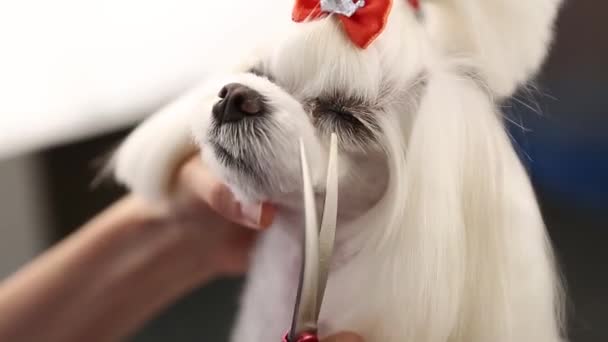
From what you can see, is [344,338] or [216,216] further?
[216,216]

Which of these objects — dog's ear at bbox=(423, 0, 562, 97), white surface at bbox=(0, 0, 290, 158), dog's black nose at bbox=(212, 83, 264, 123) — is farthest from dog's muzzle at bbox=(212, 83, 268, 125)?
white surface at bbox=(0, 0, 290, 158)

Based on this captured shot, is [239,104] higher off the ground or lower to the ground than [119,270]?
higher

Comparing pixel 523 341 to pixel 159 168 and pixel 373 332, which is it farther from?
pixel 159 168

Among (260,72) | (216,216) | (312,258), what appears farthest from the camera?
(216,216)

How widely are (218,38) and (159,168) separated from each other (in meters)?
0.23

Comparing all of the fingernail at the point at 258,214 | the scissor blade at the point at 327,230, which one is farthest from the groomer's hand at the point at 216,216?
the scissor blade at the point at 327,230

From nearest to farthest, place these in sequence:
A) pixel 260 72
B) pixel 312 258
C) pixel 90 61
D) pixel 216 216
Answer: pixel 312 258, pixel 260 72, pixel 216 216, pixel 90 61

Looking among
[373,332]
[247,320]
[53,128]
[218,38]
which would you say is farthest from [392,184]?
[53,128]

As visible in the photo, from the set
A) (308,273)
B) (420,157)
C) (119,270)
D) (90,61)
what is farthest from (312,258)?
(90,61)

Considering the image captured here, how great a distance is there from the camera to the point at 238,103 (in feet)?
1.53

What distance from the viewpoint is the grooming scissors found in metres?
0.41

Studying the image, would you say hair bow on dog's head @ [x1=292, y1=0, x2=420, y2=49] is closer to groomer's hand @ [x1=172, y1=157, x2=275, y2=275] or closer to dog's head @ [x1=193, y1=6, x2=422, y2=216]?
dog's head @ [x1=193, y1=6, x2=422, y2=216]

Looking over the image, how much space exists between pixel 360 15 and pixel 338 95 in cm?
6

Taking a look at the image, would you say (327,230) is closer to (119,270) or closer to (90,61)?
(119,270)
